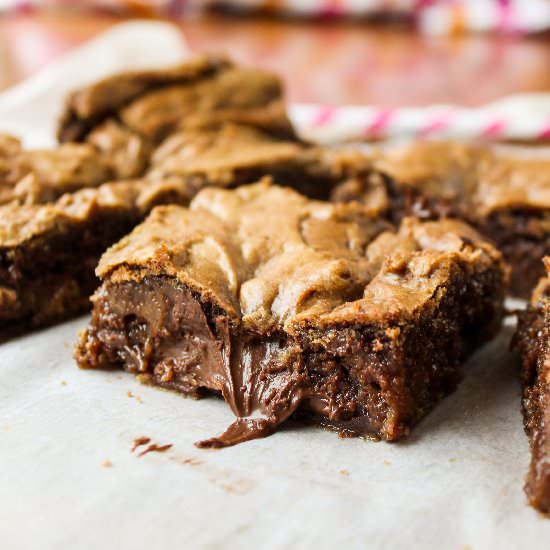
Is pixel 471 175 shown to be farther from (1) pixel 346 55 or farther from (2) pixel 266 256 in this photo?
(1) pixel 346 55

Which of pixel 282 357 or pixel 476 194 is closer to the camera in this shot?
pixel 282 357

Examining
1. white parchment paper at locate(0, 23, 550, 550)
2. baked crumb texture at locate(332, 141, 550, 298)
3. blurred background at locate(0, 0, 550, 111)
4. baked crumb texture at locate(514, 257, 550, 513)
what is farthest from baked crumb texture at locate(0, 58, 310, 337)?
blurred background at locate(0, 0, 550, 111)

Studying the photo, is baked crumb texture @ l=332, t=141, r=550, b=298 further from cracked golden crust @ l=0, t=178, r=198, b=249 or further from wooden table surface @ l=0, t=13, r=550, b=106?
wooden table surface @ l=0, t=13, r=550, b=106

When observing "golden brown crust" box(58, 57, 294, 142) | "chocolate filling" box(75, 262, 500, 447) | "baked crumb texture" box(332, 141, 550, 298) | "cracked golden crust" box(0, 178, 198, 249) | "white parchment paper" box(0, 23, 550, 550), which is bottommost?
"white parchment paper" box(0, 23, 550, 550)

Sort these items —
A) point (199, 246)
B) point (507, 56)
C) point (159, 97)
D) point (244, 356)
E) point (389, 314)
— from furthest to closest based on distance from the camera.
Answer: point (507, 56)
point (159, 97)
point (199, 246)
point (244, 356)
point (389, 314)

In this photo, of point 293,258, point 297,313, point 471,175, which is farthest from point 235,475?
point 471,175

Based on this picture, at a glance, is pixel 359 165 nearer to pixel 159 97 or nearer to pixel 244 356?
pixel 159 97

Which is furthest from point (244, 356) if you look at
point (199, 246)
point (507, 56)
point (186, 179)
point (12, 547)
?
point (507, 56)
